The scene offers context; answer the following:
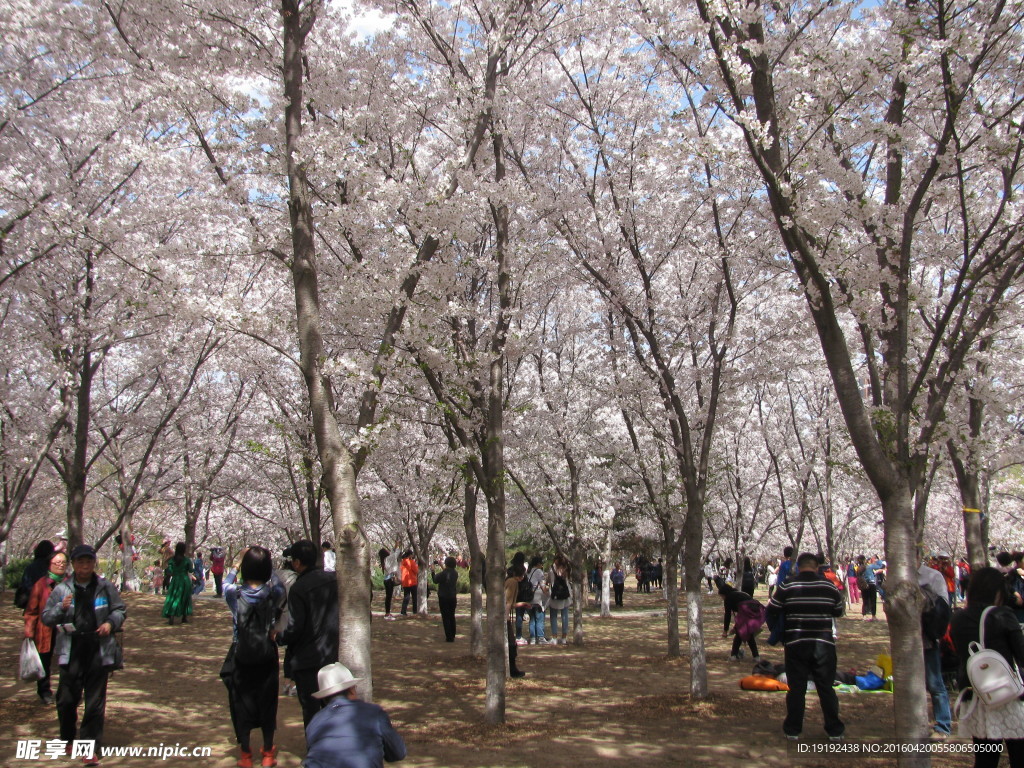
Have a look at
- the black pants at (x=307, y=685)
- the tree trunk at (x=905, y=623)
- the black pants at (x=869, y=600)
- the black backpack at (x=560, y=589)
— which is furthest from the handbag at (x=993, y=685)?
the black pants at (x=869, y=600)

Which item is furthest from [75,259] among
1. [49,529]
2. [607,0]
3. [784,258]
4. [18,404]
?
[49,529]

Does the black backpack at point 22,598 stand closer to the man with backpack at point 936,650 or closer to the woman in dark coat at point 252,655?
the woman in dark coat at point 252,655

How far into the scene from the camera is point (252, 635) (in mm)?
5703

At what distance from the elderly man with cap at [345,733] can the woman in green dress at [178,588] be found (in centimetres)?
1331

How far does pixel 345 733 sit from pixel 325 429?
2463 mm

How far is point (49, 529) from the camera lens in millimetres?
43531

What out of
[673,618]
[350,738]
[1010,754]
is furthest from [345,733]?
[673,618]

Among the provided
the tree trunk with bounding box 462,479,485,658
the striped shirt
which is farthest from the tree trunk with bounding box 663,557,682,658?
the striped shirt

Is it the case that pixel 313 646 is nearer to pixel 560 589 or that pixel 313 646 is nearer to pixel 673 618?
pixel 673 618

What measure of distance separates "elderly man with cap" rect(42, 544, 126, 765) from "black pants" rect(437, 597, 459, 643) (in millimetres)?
9499

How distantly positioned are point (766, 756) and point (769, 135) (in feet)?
16.5

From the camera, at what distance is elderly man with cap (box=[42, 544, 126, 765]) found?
5820 mm

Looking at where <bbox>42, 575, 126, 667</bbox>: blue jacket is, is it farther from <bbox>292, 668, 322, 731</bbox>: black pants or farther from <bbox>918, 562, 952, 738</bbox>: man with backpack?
<bbox>918, 562, 952, 738</bbox>: man with backpack

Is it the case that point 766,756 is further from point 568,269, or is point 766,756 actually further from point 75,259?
point 75,259
